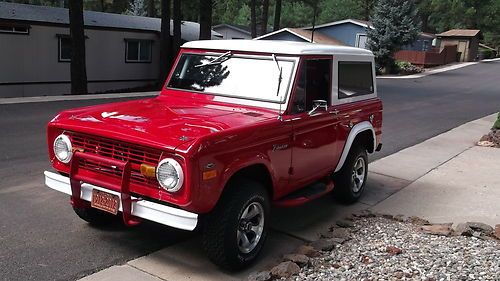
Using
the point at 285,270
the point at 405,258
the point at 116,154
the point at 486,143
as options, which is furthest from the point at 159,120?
the point at 486,143

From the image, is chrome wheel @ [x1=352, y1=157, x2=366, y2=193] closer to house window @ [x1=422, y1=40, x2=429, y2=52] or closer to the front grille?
the front grille

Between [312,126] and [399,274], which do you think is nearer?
[399,274]

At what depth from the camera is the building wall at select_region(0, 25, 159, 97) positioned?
20094 millimetres

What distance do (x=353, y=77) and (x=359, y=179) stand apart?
1.37 m

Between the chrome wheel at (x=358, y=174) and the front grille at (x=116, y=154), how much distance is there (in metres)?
3.21

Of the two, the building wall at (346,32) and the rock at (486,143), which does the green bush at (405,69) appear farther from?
the rock at (486,143)

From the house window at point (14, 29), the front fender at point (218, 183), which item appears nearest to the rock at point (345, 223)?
the front fender at point (218, 183)

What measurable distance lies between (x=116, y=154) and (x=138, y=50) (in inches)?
865

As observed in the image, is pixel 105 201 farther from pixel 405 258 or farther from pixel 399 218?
pixel 399 218

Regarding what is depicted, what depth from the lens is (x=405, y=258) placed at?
450cm

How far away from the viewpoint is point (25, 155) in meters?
7.74

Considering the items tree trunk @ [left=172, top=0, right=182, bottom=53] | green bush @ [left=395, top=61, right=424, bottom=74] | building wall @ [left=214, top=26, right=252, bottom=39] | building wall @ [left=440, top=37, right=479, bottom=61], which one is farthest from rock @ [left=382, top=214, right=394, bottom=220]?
building wall @ [left=440, top=37, right=479, bottom=61]

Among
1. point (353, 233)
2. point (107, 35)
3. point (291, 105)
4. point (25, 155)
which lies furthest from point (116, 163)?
point (107, 35)

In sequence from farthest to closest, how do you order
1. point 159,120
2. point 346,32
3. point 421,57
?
point 346,32 → point 421,57 → point 159,120
